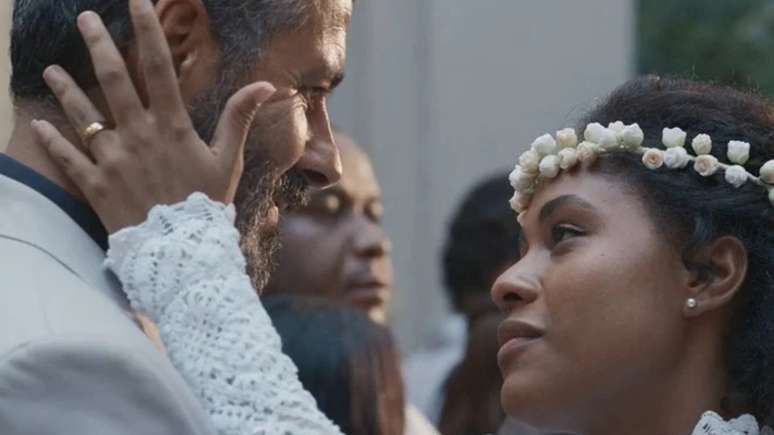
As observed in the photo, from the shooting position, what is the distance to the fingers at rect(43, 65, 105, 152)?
3.30m

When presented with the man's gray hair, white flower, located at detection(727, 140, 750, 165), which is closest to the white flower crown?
white flower, located at detection(727, 140, 750, 165)

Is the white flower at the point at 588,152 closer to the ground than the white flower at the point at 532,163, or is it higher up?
higher up

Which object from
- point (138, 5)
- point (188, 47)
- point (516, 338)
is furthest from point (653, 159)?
point (138, 5)

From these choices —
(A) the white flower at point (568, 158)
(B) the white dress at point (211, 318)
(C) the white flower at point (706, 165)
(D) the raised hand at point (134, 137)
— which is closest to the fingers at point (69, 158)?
(D) the raised hand at point (134, 137)

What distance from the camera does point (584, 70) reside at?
890cm

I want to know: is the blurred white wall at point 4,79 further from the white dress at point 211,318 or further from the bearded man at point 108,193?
the white dress at point 211,318

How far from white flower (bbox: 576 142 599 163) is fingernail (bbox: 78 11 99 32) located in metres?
0.94

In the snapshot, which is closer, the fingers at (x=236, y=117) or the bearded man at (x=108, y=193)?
the bearded man at (x=108, y=193)

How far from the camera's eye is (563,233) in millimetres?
3592

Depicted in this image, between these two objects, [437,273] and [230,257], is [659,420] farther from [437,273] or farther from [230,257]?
[437,273]

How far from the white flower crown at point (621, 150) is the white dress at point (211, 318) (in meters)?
0.68

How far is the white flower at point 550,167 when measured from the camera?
3.66m

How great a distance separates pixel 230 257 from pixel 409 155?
5.53m

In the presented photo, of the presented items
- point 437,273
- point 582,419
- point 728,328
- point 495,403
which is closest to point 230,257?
point 582,419
